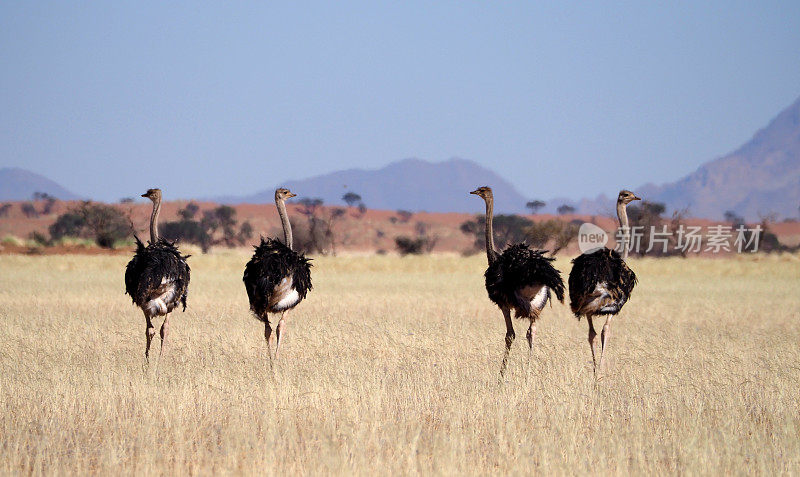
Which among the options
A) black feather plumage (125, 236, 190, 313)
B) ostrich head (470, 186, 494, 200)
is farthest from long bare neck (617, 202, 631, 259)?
black feather plumage (125, 236, 190, 313)

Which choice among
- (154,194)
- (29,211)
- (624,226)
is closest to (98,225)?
(154,194)

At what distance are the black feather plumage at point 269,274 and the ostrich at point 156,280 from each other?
0.81 m

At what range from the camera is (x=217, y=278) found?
2805cm

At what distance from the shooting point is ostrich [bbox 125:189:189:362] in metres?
10.6

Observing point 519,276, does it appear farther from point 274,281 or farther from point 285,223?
point 285,223

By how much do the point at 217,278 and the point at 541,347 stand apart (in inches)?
696

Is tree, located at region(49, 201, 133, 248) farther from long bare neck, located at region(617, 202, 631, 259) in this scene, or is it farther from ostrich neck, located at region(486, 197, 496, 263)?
long bare neck, located at region(617, 202, 631, 259)

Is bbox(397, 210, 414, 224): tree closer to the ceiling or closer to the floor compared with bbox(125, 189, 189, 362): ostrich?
closer to the ceiling

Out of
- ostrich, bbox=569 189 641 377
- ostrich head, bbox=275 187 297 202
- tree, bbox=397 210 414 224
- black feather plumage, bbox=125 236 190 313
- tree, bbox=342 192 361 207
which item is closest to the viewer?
ostrich, bbox=569 189 641 377

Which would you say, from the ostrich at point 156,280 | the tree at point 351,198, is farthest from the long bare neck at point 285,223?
the tree at point 351,198

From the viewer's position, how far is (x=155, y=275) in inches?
417

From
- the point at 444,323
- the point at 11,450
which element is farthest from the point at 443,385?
the point at 444,323

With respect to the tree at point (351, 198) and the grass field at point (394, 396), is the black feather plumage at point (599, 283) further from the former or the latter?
the tree at point (351, 198)

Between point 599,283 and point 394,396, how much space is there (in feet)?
9.24
